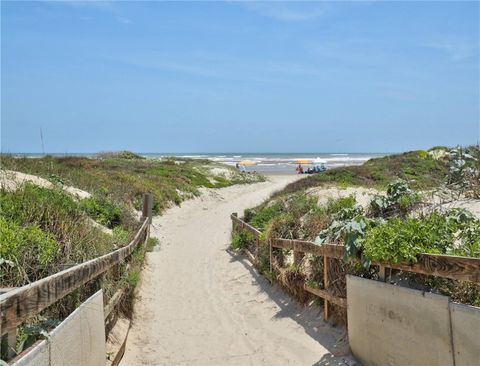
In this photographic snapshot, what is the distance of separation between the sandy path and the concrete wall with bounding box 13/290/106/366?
1.40 m

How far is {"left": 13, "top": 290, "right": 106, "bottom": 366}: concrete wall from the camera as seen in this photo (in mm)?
3242

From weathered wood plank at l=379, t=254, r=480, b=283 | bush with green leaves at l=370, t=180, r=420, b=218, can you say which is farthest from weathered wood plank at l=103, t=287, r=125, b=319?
bush with green leaves at l=370, t=180, r=420, b=218

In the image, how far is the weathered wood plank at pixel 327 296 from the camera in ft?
20.6

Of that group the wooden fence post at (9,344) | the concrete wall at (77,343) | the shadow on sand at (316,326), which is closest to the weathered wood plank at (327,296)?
the shadow on sand at (316,326)

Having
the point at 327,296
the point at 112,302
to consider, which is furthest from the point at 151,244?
the point at 327,296

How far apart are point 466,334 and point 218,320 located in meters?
4.69

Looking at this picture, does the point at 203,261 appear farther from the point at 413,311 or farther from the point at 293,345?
the point at 413,311

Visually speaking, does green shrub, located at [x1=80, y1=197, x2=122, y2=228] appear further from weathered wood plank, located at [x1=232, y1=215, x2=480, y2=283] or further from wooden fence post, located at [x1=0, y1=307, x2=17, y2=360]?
wooden fence post, located at [x1=0, y1=307, x2=17, y2=360]

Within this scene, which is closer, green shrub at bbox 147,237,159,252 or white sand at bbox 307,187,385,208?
white sand at bbox 307,187,385,208

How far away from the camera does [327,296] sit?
6.85m

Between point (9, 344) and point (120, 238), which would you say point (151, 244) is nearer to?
point (120, 238)

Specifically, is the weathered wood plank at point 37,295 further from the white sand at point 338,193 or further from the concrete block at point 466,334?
the white sand at point 338,193

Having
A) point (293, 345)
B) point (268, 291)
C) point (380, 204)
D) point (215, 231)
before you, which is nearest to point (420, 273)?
point (293, 345)

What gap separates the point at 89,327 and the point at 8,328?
1773mm
